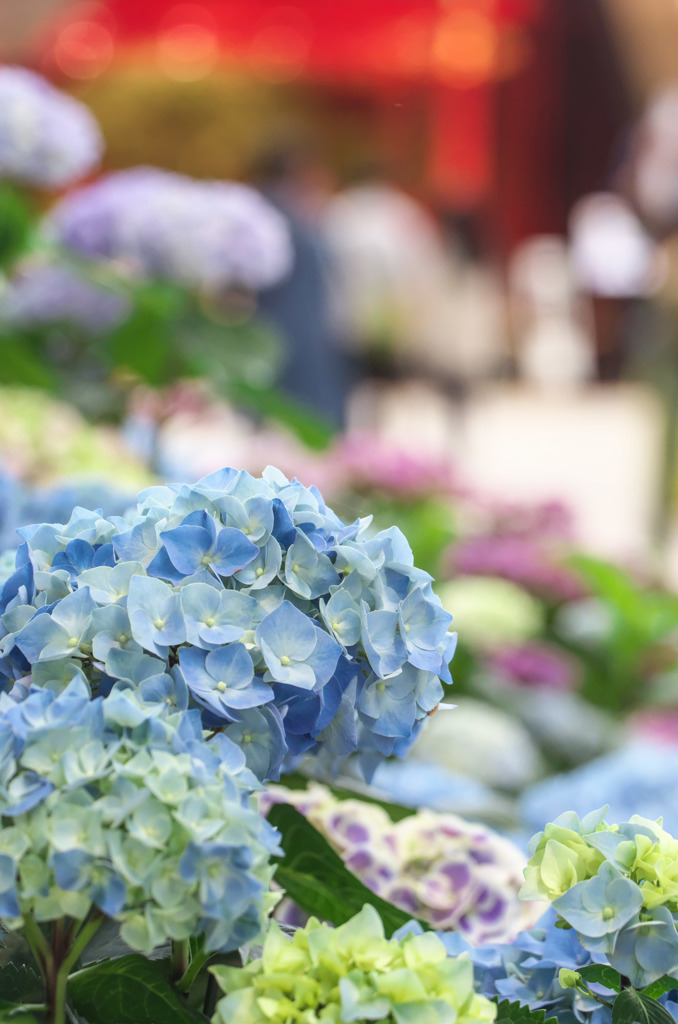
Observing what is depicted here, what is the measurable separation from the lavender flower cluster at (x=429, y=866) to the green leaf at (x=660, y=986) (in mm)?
155

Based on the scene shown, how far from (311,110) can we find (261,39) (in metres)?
0.54

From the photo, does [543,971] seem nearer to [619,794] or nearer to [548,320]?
[619,794]

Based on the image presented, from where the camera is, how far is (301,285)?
3525 mm

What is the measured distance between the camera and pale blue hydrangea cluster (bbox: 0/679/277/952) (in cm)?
33

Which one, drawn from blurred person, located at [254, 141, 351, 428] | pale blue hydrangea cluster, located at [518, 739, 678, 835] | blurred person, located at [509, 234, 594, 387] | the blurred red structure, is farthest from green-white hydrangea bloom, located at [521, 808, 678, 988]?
blurred person, located at [509, 234, 594, 387]

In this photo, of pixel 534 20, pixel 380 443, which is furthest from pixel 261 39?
pixel 380 443

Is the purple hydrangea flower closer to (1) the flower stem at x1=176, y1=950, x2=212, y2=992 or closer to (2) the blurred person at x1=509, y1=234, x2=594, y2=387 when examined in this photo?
(1) the flower stem at x1=176, y1=950, x2=212, y2=992

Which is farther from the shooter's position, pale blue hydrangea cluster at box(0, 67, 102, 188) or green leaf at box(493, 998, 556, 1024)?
pale blue hydrangea cluster at box(0, 67, 102, 188)

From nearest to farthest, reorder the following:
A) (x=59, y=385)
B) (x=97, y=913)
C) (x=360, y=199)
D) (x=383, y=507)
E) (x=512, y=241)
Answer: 1. (x=97, y=913)
2. (x=59, y=385)
3. (x=383, y=507)
4. (x=360, y=199)
5. (x=512, y=241)

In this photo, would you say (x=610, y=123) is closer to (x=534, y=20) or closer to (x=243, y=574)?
(x=534, y=20)

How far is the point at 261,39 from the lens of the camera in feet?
24.3

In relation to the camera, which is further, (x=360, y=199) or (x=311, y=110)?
(x=311, y=110)

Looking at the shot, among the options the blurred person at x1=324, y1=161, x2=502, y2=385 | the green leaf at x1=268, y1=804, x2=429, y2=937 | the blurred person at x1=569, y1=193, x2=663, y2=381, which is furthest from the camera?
the blurred person at x1=569, y1=193, x2=663, y2=381

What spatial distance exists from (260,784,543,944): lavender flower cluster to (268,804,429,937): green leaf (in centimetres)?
6
